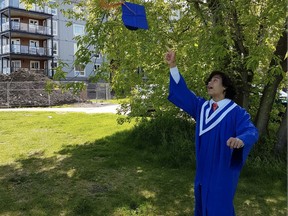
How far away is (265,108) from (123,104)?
3.75 meters

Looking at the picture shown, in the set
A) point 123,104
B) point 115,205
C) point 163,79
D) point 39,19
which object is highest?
point 39,19

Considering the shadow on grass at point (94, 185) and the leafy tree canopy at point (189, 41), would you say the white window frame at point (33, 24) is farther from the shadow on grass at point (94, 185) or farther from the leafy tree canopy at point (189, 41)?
the shadow on grass at point (94, 185)

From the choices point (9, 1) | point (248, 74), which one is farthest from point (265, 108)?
point (9, 1)

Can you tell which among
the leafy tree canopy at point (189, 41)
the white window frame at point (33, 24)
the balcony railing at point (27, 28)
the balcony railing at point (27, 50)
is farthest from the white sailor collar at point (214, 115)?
the white window frame at point (33, 24)

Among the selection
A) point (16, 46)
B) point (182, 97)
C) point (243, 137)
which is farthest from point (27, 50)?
point (243, 137)

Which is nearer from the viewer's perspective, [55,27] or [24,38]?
[24,38]

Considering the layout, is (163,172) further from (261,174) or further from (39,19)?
(39,19)

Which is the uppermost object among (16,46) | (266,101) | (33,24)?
(33,24)

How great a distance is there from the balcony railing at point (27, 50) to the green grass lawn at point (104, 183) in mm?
32012

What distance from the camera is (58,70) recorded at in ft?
19.6

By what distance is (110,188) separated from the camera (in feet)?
19.7

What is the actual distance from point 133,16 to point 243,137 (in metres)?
2.08

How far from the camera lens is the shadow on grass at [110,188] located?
A: 5156 millimetres

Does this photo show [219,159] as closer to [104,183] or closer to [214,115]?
[214,115]
